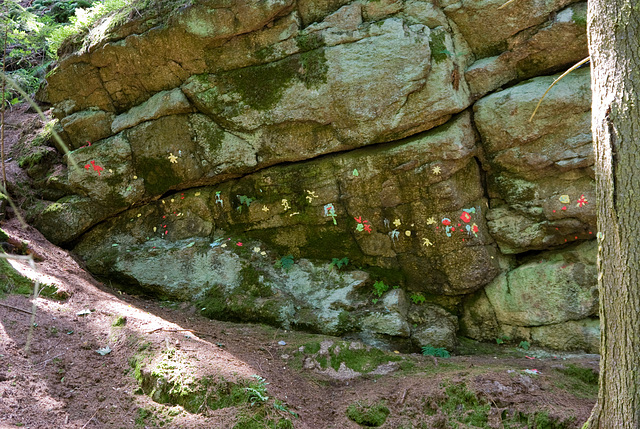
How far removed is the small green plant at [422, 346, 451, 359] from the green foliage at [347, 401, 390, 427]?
181cm

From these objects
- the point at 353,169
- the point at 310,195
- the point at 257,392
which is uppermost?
the point at 353,169

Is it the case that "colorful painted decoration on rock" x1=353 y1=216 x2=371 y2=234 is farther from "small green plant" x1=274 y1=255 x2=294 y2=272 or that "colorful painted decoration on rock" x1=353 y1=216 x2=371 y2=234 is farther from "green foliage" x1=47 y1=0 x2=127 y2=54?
"green foliage" x1=47 y1=0 x2=127 y2=54

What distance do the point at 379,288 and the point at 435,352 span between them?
4.01 ft

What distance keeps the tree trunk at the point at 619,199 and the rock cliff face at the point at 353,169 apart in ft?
10.2

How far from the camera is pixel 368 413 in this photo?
15.2 ft

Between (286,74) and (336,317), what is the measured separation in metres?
3.83

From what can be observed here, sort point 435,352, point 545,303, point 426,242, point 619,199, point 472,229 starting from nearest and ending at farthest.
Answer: point 619,199 → point 435,352 → point 545,303 → point 472,229 → point 426,242

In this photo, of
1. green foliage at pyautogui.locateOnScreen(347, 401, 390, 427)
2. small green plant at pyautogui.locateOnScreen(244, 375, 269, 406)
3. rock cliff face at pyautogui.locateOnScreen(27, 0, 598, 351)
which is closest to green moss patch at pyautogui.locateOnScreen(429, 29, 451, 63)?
rock cliff face at pyautogui.locateOnScreen(27, 0, 598, 351)

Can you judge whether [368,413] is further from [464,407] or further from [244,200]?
[244,200]

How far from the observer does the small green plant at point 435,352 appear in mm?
6285

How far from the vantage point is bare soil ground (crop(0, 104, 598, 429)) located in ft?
13.4

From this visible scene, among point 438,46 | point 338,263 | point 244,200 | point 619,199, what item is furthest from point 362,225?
point 619,199

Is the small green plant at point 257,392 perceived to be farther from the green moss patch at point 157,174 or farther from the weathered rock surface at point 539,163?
the weathered rock surface at point 539,163

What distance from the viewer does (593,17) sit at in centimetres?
349
